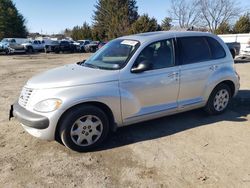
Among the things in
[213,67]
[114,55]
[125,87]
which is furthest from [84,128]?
[213,67]

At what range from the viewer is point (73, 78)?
4.29 meters

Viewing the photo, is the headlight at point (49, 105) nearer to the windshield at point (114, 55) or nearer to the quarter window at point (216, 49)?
the windshield at point (114, 55)

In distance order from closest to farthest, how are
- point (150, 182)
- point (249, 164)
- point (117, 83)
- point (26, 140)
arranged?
point (150, 182), point (249, 164), point (117, 83), point (26, 140)

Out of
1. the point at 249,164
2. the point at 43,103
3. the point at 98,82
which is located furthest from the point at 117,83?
the point at 249,164

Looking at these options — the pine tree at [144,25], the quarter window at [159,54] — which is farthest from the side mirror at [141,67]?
the pine tree at [144,25]

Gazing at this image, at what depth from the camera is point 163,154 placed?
13.8 feet

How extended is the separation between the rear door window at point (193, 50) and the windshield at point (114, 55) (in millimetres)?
933

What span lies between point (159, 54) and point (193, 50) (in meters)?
0.82

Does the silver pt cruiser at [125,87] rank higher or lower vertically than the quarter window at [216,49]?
lower

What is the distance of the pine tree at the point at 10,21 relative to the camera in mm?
47225

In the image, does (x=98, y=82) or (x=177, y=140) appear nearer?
(x=98, y=82)

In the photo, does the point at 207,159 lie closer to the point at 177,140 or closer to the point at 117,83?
the point at 177,140

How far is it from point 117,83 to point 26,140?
1891 millimetres

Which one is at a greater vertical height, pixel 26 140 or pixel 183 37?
pixel 183 37
